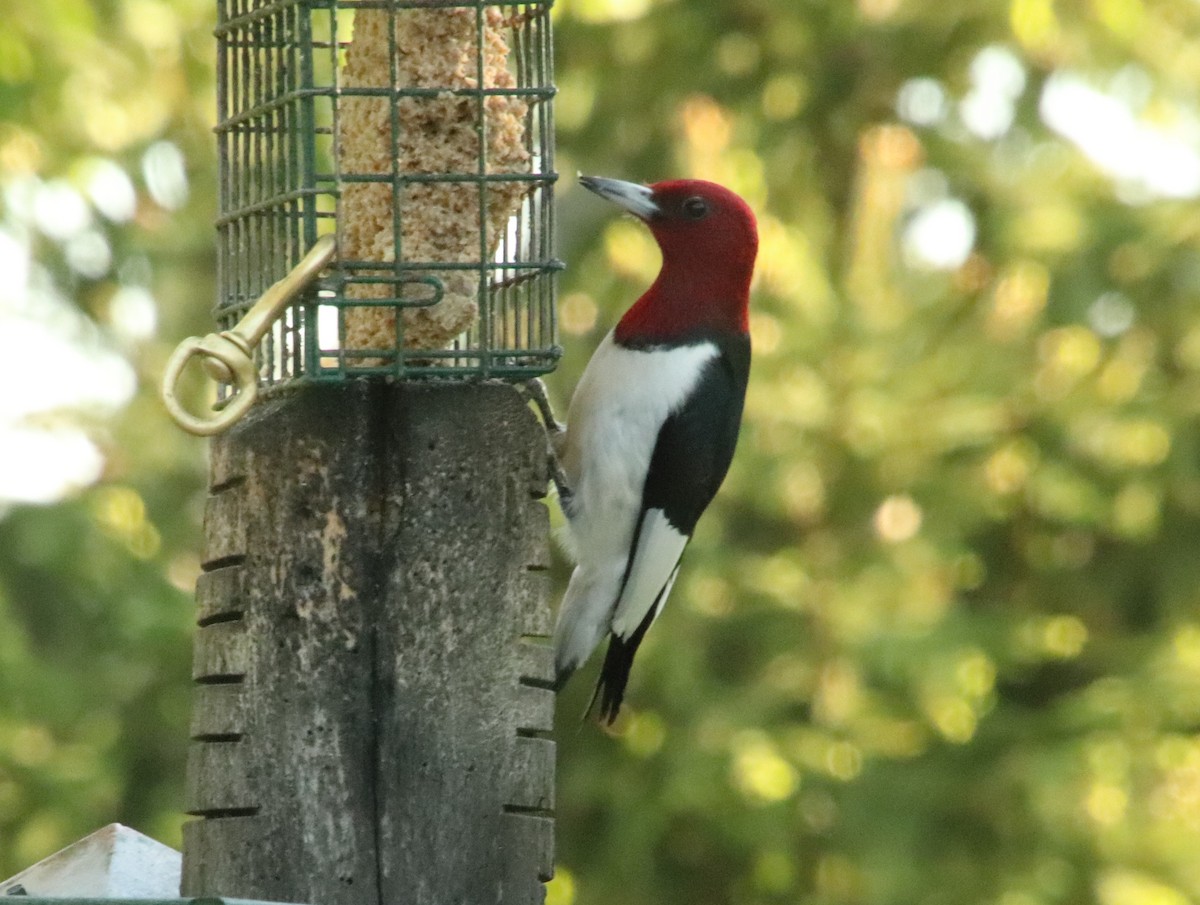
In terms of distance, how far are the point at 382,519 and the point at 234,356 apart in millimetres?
385

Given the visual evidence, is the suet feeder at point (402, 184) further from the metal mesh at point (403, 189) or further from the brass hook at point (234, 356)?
the brass hook at point (234, 356)

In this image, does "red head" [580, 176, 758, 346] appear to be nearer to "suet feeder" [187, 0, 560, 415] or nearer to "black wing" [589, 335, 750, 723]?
"black wing" [589, 335, 750, 723]

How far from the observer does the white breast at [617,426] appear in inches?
167

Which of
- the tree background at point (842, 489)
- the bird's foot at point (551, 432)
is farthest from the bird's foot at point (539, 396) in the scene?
the tree background at point (842, 489)

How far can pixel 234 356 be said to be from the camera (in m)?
2.97

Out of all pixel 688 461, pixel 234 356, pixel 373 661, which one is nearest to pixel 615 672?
pixel 688 461

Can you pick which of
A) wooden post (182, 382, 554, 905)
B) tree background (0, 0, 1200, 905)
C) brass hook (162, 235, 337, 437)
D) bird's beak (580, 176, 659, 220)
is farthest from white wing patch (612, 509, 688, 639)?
tree background (0, 0, 1200, 905)

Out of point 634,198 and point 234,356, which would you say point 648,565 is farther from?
point 234,356

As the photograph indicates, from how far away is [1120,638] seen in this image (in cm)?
812

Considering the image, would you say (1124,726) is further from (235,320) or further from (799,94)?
(235,320)

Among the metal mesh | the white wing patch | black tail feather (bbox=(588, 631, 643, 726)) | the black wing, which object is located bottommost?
black tail feather (bbox=(588, 631, 643, 726))

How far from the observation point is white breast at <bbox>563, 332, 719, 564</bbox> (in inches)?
167

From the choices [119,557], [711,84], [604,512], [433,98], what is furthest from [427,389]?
[711,84]

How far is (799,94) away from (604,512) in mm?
4475
